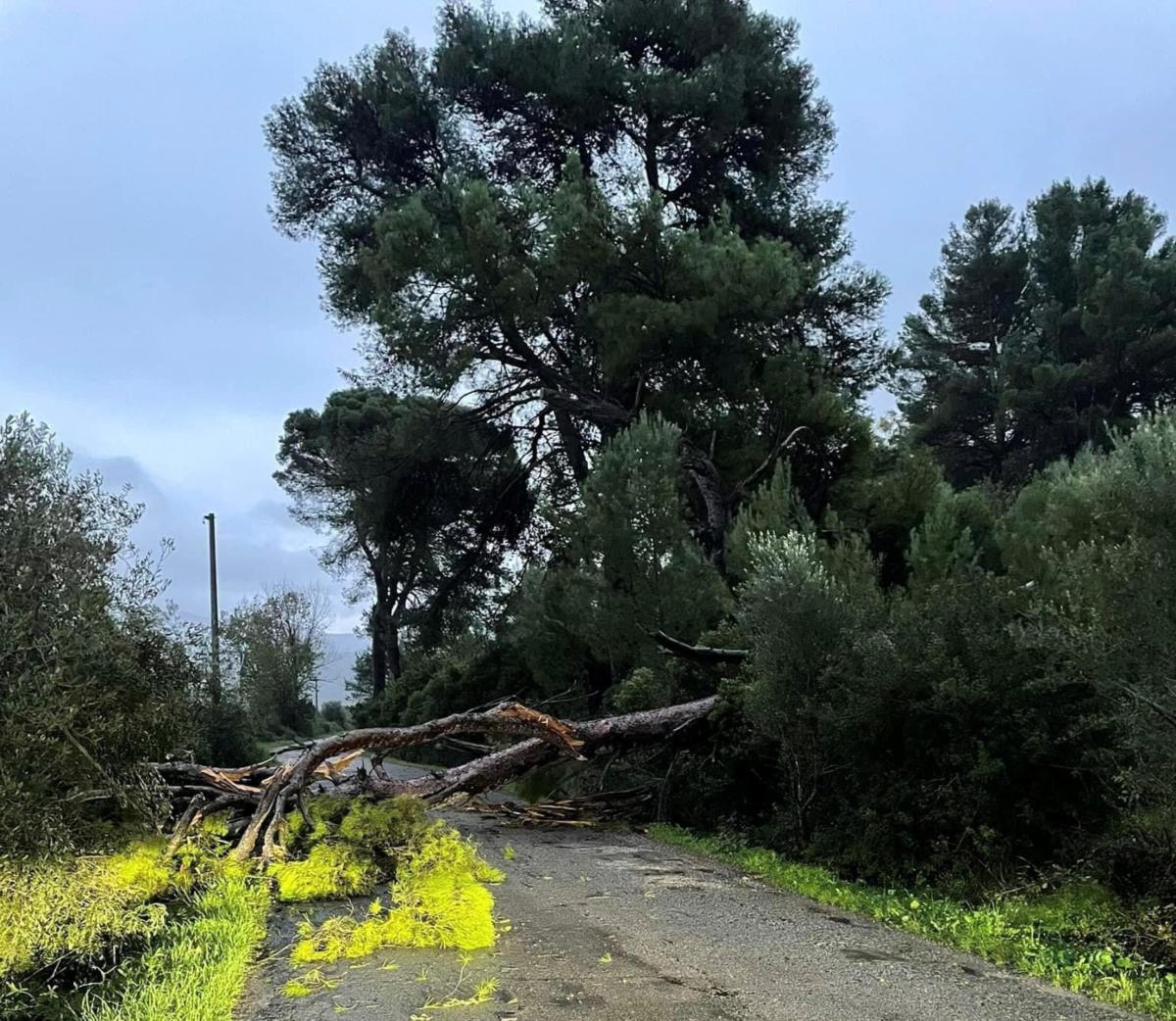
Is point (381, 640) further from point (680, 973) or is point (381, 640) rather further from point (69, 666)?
point (680, 973)

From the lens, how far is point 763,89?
72.4 ft

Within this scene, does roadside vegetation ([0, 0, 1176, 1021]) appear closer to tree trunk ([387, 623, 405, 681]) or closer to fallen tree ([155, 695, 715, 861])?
fallen tree ([155, 695, 715, 861])

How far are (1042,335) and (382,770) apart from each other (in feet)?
90.7

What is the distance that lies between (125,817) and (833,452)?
15.1 m

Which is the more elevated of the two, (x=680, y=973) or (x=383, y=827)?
(x=383, y=827)

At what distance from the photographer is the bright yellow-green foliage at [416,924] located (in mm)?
5441

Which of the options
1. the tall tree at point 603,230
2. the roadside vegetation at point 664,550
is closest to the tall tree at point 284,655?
the roadside vegetation at point 664,550

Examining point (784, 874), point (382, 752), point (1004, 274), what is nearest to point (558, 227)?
point (382, 752)

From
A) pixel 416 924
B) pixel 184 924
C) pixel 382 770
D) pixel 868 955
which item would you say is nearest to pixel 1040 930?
pixel 868 955

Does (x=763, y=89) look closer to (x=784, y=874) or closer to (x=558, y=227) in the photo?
(x=558, y=227)

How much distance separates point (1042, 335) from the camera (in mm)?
30188

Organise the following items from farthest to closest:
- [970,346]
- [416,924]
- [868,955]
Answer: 1. [970,346]
2. [416,924]
3. [868,955]

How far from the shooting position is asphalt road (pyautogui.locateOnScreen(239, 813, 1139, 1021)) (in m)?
4.35

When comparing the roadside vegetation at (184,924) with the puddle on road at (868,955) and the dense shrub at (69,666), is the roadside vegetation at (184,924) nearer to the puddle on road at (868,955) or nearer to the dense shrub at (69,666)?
the dense shrub at (69,666)
